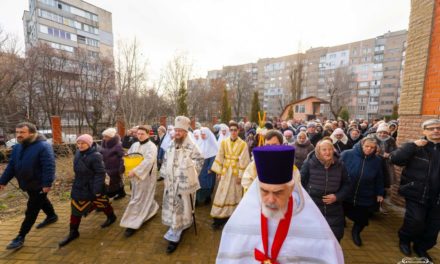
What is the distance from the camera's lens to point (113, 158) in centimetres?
483

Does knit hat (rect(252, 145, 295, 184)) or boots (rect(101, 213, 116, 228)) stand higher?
knit hat (rect(252, 145, 295, 184))

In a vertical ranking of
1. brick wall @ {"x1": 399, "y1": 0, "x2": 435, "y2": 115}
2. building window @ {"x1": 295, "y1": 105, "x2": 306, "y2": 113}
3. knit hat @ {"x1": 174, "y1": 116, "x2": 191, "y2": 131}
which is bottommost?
knit hat @ {"x1": 174, "y1": 116, "x2": 191, "y2": 131}

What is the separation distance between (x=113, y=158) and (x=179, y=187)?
2.19m

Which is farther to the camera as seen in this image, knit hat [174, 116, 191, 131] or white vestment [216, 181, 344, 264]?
knit hat [174, 116, 191, 131]

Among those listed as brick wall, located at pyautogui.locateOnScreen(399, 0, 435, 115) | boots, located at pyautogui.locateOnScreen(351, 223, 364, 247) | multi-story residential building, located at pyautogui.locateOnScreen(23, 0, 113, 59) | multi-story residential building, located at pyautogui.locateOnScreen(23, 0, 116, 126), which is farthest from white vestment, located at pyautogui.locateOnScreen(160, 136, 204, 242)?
multi-story residential building, located at pyautogui.locateOnScreen(23, 0, 113, 59)

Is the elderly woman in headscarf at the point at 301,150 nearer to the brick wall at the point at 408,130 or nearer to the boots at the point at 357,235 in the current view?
the boots at the point at 357,235

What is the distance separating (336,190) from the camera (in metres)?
2.83

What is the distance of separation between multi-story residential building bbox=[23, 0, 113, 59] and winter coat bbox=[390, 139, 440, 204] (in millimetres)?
36289

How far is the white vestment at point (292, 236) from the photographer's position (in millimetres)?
1467

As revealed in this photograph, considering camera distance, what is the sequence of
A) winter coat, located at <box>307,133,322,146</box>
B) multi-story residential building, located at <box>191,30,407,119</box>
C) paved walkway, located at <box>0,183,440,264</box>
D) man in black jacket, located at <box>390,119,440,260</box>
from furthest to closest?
multi-story residential building, located at <box>191,30,407,119</box> → winter coat, located at <box>307,133,322,146</box> → paved walkway, located at <box>0,183,440,264</box> → man in black jacket, located at <box>390,119,440,260</box>

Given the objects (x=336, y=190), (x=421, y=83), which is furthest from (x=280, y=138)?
(x=421, y=83)

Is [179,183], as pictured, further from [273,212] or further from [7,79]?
[7,79]

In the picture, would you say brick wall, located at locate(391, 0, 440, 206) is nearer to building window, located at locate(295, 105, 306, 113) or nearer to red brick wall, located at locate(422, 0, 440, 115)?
red brick wall, located at locate(422, 0, 440, 115)

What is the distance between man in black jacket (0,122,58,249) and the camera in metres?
3.45
